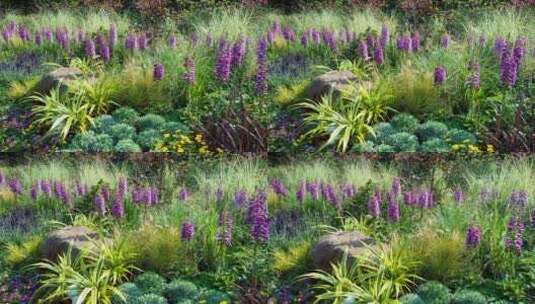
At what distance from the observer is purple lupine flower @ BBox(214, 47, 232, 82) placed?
10016 mm

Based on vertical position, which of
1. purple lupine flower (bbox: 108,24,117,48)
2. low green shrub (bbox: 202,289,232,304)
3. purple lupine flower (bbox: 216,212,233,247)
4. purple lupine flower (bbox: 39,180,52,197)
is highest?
purple lupine flower (bbox: 108,24,117,48)

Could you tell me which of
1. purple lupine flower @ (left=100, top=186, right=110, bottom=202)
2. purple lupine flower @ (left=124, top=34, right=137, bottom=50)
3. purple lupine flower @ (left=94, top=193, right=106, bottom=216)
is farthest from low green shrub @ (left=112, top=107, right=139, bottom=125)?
purple lupine flower @ (left=124, top=34, right=137, bottom=50)

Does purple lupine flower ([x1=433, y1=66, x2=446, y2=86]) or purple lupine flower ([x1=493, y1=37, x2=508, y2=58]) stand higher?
purple lupine flower ([x1=493, y1=37, x2=508, y2=58])

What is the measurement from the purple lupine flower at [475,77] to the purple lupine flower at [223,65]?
2.79 metres

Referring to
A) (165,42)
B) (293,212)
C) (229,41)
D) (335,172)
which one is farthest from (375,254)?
(165,42)

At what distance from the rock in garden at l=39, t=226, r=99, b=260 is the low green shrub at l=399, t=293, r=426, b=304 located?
3285 millimetres

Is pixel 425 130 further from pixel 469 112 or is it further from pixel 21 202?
pixel 21 202

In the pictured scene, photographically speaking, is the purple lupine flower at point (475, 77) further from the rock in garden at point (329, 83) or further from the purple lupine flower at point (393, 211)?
the purple lupine flower at point (393, 211)

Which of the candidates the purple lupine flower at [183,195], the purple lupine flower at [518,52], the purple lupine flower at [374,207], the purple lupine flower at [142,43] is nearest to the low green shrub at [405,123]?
the purple lupine flower at [374,207]

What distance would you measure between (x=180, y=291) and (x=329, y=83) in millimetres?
2991

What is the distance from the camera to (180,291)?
28.8 ft

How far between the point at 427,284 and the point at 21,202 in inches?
214

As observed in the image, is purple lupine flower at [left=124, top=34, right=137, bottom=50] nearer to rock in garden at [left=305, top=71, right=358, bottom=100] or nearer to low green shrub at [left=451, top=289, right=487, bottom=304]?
rock in garden at [left=305, top=71, right=358, bottom=100]

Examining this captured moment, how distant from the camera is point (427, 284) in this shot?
8438mm
